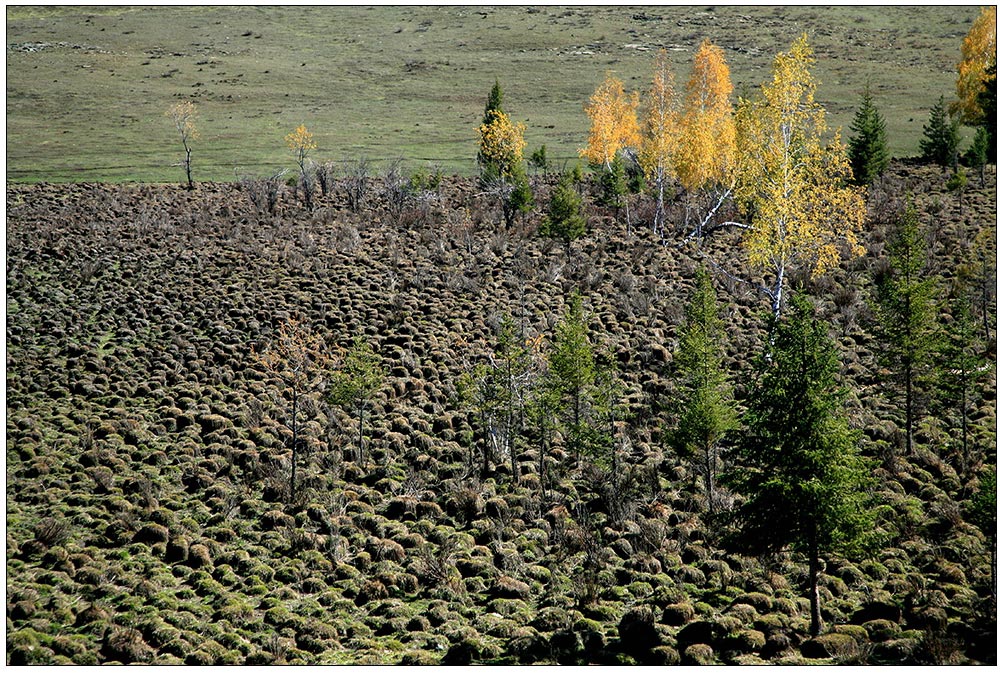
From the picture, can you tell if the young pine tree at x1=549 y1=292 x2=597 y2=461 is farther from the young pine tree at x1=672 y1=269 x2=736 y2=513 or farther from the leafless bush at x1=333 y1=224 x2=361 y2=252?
the leafless bush at x1=333 y1=224 x2=361 y2=252

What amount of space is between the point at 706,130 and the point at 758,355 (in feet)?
57.4

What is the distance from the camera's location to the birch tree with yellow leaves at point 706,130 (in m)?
44.2

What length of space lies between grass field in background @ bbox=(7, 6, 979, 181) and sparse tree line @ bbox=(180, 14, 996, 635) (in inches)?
705

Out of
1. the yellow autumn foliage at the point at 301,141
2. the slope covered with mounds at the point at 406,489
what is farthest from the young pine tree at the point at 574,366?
the yellow autumn foliage at the point at 301,141

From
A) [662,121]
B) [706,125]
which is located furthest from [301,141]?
[706,125]

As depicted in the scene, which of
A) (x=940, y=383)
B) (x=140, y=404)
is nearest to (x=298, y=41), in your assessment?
(x=140, y=404)

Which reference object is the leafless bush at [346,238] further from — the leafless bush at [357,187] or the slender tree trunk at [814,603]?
the slender tree trunk at [814,603]

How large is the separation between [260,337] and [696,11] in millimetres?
136846

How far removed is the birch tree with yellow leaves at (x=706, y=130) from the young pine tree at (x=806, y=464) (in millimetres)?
24990

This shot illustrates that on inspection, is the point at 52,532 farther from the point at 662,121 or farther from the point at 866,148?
the point at 866,148

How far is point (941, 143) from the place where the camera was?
59375mm

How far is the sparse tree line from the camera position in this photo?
19.1m

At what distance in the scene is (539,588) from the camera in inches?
842

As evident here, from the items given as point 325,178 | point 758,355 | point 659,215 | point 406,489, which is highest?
point 325,178
